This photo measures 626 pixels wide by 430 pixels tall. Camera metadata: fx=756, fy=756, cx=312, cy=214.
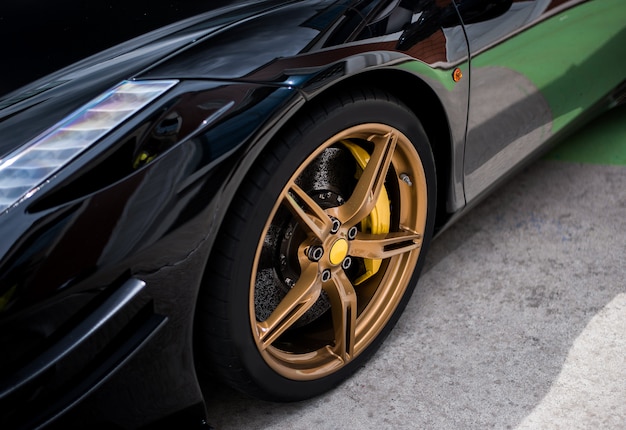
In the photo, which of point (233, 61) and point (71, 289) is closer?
point (71, 289)

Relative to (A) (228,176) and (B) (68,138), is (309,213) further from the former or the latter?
(B) (68,138)

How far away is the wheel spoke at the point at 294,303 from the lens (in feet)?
5.67

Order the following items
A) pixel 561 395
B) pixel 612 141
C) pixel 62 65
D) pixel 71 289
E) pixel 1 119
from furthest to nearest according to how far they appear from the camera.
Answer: pixel 612 141 < pixel 561 395 < pixel 62 65 < pixel 1 119 < pixel 71 289

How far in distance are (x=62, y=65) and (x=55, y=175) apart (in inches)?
19.8

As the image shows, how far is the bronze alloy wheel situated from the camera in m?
→ 1.76

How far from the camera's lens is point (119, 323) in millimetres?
1370

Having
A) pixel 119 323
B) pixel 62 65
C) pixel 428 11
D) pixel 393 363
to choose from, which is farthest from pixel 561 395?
pixel 62 65

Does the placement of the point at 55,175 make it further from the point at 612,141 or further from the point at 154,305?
the point at 612,141

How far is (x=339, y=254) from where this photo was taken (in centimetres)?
182

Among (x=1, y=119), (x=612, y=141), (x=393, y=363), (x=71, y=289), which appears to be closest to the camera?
(x=71, y=289)

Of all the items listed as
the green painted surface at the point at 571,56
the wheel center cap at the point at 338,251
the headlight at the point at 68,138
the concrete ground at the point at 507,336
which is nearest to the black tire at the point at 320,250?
the wheel center cap at the point at 338,251

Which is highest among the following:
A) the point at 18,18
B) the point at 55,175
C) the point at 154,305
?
the point at 18,18

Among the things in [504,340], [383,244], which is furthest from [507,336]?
[383,244]

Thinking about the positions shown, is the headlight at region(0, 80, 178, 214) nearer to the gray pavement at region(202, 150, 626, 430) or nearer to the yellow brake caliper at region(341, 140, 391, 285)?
the yellow brake caliper at region(341, 140, 391, 285)
